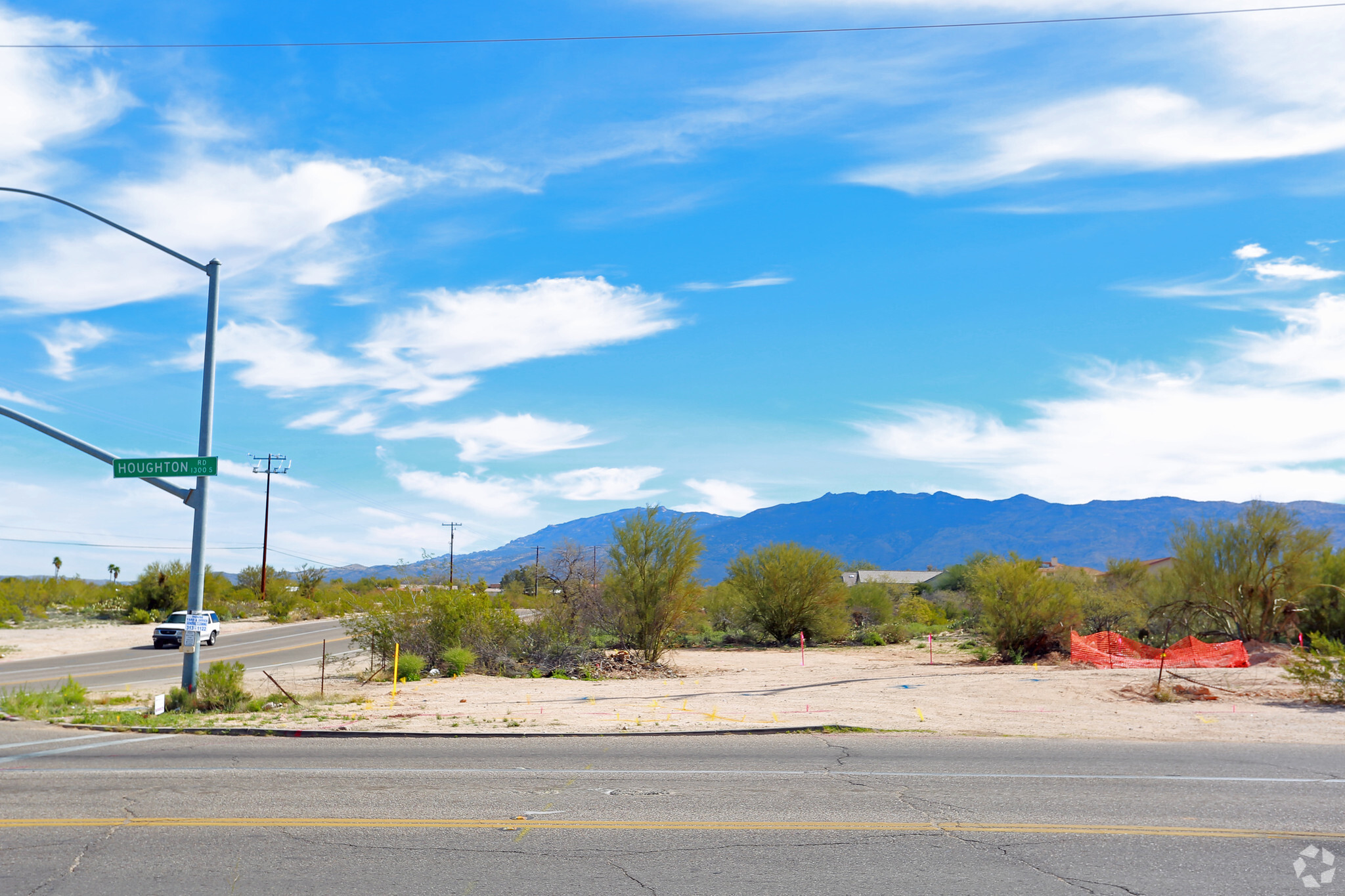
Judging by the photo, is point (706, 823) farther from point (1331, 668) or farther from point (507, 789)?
point (1331, 668)

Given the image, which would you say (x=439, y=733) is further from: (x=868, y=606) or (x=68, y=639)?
(x=68, y=639)

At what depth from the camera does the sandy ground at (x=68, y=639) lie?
38.8m

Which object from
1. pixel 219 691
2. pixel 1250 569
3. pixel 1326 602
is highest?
Result: pixel 1250 569

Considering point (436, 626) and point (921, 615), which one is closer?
point (436, 626)

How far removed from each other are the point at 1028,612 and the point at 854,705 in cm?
1305

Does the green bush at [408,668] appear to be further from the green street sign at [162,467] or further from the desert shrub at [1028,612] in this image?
the desert shrub at [1028,612]

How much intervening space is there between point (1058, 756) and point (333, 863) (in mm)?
9101

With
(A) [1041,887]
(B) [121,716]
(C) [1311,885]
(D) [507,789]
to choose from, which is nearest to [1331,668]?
(C) [1311,885]

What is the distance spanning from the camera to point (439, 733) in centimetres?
1370

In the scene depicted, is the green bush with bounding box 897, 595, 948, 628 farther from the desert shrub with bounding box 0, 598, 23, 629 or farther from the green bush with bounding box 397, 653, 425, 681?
the desert shrub with bounding box 0, 598, 23, 629

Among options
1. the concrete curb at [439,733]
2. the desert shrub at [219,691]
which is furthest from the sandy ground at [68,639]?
the concrete curb at [439,733]

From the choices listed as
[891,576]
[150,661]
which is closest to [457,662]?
[150,661]

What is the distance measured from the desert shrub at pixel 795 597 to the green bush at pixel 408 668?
785 inches

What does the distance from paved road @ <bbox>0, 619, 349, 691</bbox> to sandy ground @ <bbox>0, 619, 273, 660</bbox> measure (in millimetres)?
1597
